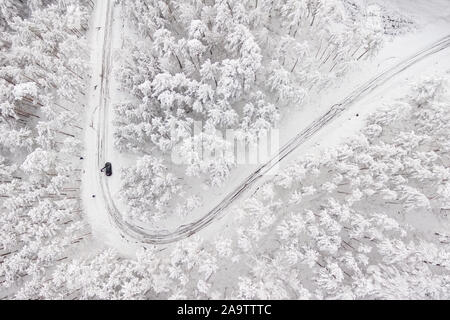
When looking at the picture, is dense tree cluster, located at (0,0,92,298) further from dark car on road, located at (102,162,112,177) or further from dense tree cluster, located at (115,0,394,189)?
dense tree cluster, located at (115,0,394,189)

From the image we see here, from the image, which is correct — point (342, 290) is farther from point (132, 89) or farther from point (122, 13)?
point (122, 13)

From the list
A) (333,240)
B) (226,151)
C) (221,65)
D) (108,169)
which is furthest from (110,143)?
(333,240)

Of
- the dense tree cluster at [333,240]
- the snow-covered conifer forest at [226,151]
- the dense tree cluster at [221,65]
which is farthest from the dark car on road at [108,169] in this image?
the dense tree cluster at [333,240]

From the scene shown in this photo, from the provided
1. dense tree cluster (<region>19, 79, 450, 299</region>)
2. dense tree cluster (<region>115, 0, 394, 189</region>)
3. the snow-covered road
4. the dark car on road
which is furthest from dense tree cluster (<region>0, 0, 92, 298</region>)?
dense tree cluster (<region>115, 0, 394, 189</region>)

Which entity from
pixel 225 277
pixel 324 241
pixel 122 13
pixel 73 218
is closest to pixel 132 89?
pixel 122 13

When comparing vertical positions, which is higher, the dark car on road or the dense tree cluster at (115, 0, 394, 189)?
the dense tree cluster at (115, 0, 394, 189)

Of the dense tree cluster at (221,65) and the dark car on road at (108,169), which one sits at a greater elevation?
the dense tree cluster at (221,65)

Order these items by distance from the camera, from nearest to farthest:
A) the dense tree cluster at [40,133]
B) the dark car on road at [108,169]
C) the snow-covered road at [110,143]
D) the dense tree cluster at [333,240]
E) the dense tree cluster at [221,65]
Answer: the dense tree cluster at [333,240]
the dense tree cluster at [221,65]
the dense tree cluster at [40,133]
the snow-covered road at [110,143]
the dark car on road at [108,169]

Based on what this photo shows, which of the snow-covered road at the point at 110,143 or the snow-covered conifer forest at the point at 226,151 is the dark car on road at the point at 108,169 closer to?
the snow-covered conifer forest at the point at 226,151
